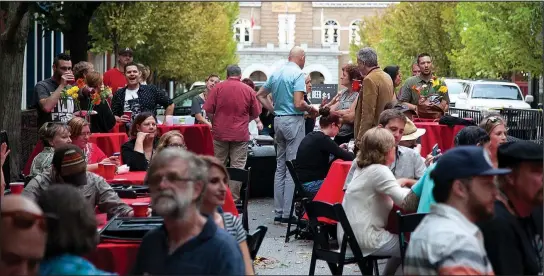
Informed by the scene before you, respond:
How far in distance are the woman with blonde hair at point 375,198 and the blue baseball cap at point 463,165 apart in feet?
10.3

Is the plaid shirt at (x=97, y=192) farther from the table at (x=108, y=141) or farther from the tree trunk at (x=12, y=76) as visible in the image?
the tree trunk at (x=12, y=76)

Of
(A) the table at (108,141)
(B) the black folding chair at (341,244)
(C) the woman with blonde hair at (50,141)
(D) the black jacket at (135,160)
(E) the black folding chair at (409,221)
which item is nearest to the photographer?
(E) the black folding chair at (409,221)

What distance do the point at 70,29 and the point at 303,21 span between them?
338ft

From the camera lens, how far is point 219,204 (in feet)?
18.6

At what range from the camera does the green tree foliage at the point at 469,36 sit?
104 ft

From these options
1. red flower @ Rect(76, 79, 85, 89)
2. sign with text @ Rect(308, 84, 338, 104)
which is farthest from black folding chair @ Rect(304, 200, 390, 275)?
sign with text @ Rect(308, 84, 338, 104)

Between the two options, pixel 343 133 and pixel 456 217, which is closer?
pixel 456 217

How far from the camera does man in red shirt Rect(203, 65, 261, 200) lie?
1455 cm

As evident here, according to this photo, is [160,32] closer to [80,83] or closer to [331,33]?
[80,83]

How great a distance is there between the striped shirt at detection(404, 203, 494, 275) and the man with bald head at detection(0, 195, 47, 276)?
1.40 meters

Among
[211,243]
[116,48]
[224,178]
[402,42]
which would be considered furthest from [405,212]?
[402,42]

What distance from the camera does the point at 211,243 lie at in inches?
189

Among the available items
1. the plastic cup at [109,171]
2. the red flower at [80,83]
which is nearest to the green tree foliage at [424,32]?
the red flower at [80,83]

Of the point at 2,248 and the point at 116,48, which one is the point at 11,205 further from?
the point at 116,48
